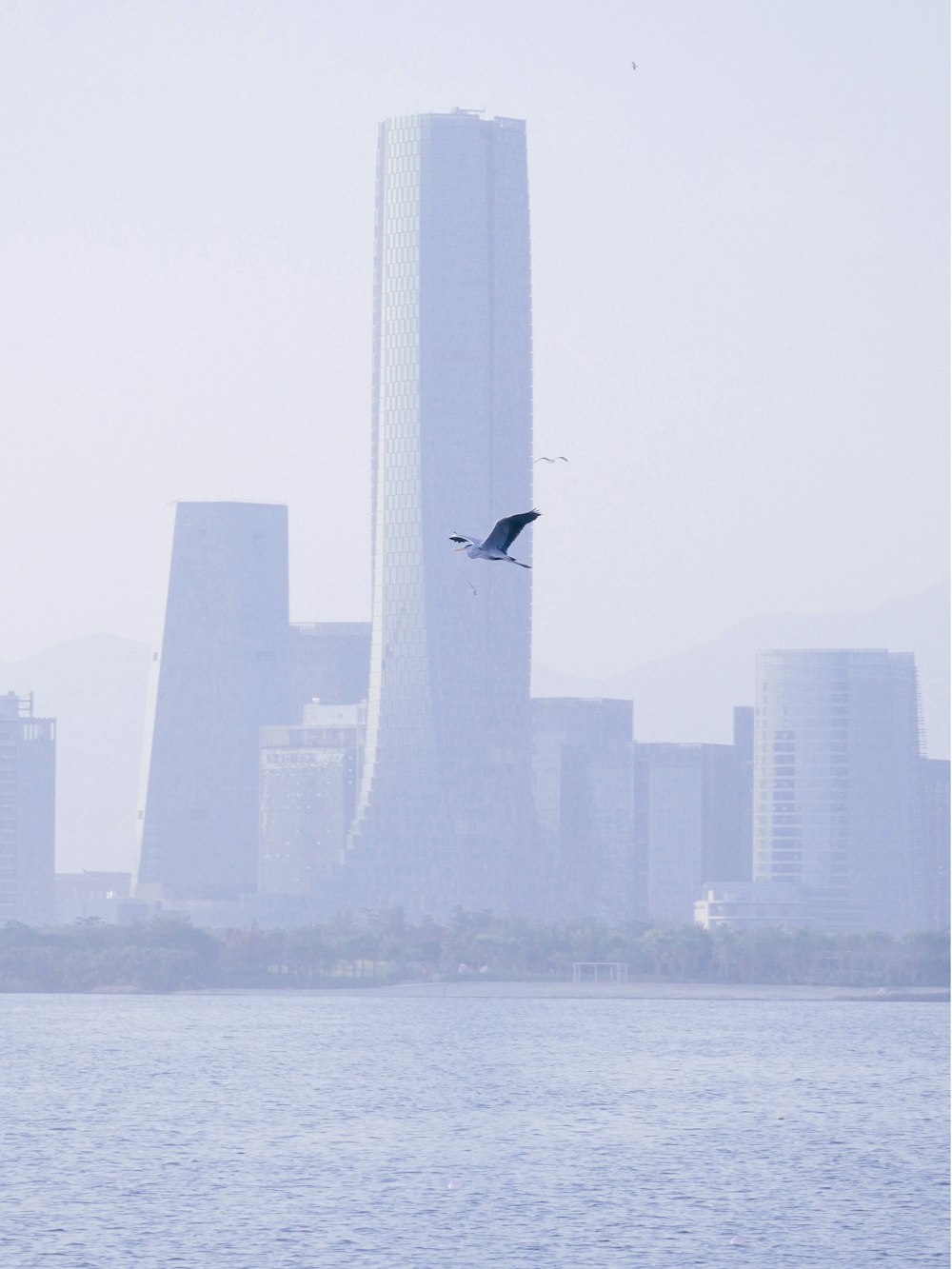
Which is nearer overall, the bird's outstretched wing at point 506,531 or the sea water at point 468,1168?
the bird's outstretched wing at point 506,531

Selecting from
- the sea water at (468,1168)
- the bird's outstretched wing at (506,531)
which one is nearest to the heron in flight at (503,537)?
the bird's outstretched wing at (506,531)

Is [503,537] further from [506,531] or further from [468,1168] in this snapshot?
[468,1168]

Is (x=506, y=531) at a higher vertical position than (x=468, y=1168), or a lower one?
higher

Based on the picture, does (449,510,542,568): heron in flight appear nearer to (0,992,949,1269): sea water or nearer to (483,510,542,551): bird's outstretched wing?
(483,510,542,551): bird's outstretched wing

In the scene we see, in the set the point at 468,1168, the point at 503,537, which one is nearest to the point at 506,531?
the point at 503,537

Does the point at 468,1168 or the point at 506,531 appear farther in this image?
the point at 468,1168

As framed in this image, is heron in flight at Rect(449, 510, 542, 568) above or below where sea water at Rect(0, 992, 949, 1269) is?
above

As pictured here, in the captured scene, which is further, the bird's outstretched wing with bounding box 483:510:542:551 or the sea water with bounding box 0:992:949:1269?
the sea water with bounding box 0:992:949:1269

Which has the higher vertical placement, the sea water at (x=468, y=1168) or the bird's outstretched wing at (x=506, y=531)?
the bird's outstretched wing at (x=506, y=531)

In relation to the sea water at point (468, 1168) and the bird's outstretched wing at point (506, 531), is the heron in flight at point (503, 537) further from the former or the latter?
the sea water at point (468, 1168)

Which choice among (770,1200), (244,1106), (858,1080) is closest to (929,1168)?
(770,1200)

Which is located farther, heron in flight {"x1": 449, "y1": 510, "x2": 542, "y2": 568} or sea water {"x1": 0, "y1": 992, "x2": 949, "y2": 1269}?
sea water {"x1": 0, "y1": 992, "x2": 949, "y2": 1269}

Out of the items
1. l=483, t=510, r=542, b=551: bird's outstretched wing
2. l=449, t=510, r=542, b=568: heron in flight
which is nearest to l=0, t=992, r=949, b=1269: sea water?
l=449, t=510, r=542, b=568: heron in flight

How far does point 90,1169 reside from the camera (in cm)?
12225
